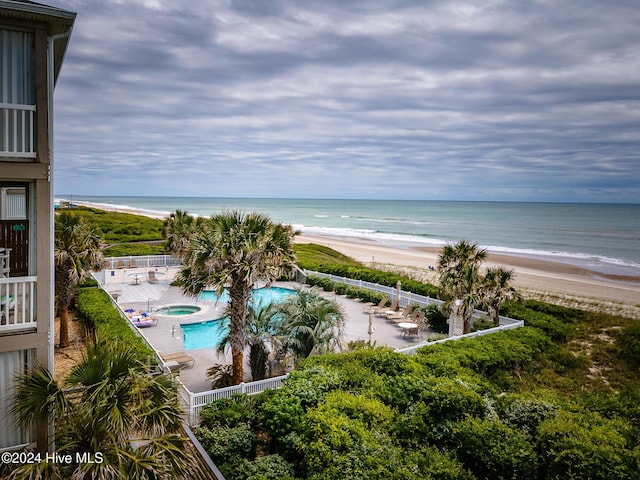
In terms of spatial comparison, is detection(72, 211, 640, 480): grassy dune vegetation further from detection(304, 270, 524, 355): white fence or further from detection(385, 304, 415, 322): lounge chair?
A: detection(385, 304, 415, 322): lounge chair

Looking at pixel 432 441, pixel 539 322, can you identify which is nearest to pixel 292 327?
pixel 432 441

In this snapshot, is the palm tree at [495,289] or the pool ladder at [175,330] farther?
the pool ladder at [175,330]

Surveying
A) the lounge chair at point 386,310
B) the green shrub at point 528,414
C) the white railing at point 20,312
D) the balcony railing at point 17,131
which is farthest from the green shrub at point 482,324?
the balcony railing at point 17,131

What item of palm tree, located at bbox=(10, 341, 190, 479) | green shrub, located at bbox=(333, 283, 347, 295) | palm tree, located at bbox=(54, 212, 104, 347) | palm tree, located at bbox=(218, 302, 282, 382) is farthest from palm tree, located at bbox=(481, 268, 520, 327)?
A: palm tree, located at bbox=(54, 212, 104, 347)

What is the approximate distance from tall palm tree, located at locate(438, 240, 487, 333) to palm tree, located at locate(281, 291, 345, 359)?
5.91 meters

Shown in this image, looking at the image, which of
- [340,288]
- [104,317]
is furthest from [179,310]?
[340,288]

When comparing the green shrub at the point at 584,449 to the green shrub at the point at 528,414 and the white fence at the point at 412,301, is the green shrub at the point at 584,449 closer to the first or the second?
the green shrub at the point at 528,414

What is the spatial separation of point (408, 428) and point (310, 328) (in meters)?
4.39

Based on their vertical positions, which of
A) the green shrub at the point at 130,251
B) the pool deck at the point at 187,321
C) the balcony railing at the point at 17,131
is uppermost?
the balcony railing at the point at 17,131

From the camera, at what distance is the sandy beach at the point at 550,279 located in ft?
76.1

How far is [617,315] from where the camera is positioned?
18359 mm

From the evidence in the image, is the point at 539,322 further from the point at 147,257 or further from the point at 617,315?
the point at 147,257

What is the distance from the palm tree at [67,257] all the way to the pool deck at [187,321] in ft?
8.38

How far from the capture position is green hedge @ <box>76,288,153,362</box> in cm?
1199
